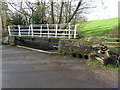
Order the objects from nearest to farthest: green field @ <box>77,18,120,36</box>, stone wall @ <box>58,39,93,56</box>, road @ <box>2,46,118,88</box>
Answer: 1. road @ <box>2,46,118,88</box>
2. stone wall @ <box>58,39,93,56</box>
3. green field @ <box>77,18,120,36</box>

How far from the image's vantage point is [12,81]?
340 cm

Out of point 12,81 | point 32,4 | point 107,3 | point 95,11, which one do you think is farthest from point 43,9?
point 12,81

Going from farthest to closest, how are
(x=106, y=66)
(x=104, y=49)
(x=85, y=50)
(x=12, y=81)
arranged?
(x=85, y=50)
(x=104, y=49)
(x=106, y=66)
(x=12, y=81)

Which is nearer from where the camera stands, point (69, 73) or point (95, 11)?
point (69, 73)

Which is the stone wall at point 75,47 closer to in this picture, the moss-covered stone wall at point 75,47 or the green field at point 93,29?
the moss-covered stone wall at point 75,47

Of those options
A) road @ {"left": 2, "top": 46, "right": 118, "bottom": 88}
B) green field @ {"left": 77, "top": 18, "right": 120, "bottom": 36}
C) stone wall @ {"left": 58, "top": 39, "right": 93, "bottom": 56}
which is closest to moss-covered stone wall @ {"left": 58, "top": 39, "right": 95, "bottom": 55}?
stone wall @ {"left": 58, "top": 39, "right": 93, "bottom": 56}

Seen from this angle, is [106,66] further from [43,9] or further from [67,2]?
[43,9]

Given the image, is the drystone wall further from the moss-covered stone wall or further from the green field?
the green field

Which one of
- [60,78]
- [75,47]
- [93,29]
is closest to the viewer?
[60,78]

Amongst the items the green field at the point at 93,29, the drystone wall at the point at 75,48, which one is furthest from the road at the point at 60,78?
the green field at the point at 93,29

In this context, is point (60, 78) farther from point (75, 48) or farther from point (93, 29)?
point (93, 29)

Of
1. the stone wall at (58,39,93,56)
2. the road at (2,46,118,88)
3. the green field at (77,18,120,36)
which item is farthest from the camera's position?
the green field at (77,18,120,36)

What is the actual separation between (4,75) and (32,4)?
11.3 metres

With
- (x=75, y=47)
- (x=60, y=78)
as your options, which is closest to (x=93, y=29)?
(x=75, y=47)
